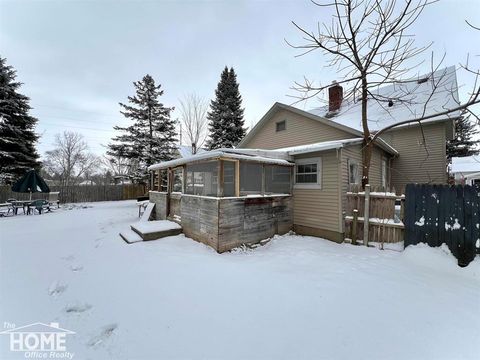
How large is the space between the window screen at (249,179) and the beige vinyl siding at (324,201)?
1.38m

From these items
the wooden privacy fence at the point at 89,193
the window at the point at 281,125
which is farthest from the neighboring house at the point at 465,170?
the wooden privacy fence at the point at 89,193

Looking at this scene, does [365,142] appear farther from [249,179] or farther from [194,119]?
[194,119]

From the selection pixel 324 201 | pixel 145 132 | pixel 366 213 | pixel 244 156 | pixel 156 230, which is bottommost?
pixel 156 230

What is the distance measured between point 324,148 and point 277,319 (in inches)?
185

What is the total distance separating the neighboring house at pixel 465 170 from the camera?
20453mm

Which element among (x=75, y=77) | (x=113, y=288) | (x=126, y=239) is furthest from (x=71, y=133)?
(x=113, y=288)

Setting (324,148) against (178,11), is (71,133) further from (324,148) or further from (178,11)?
(324,148)

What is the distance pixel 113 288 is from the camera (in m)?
3.36

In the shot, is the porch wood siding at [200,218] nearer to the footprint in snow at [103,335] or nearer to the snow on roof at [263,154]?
the snow on roof at [263,154]

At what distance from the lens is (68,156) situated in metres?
33.5

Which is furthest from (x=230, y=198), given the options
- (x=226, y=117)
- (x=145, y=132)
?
(x=145, y=132)

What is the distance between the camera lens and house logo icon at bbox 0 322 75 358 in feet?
7.29

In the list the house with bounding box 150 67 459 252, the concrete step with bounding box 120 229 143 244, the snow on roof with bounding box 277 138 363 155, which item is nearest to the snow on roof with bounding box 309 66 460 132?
the house with bounding box 150 67 459 252

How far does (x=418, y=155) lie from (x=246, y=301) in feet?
35.8
